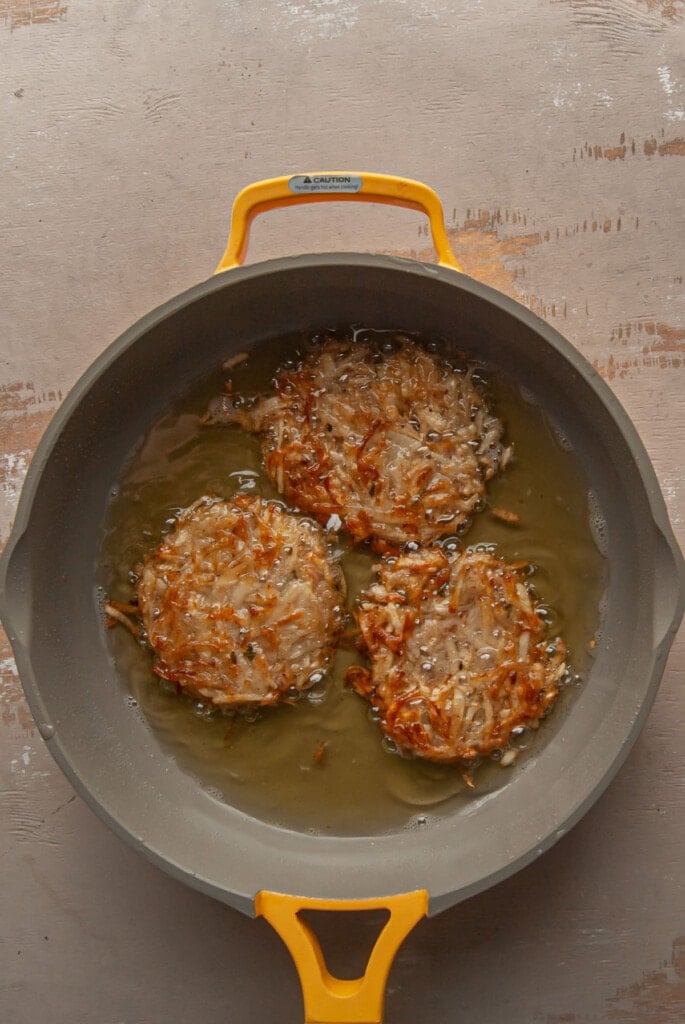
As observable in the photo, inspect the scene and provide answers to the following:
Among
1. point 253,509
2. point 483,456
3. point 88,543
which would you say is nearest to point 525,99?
point 483,456

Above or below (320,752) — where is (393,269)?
above

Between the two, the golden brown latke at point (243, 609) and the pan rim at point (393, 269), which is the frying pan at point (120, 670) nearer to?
the pan rim at point (393, 269)

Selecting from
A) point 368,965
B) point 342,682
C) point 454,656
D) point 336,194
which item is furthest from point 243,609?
point 336,194

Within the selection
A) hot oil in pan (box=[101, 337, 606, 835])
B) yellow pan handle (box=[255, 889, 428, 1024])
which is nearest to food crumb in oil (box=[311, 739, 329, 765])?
hot oil in pan (box=[101, 337, 606, 835])

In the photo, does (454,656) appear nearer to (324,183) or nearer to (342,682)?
(342,682)

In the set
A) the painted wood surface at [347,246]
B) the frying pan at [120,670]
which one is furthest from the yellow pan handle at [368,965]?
the painted wood surface at [347,246]

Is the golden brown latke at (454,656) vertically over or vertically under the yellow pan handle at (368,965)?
over
